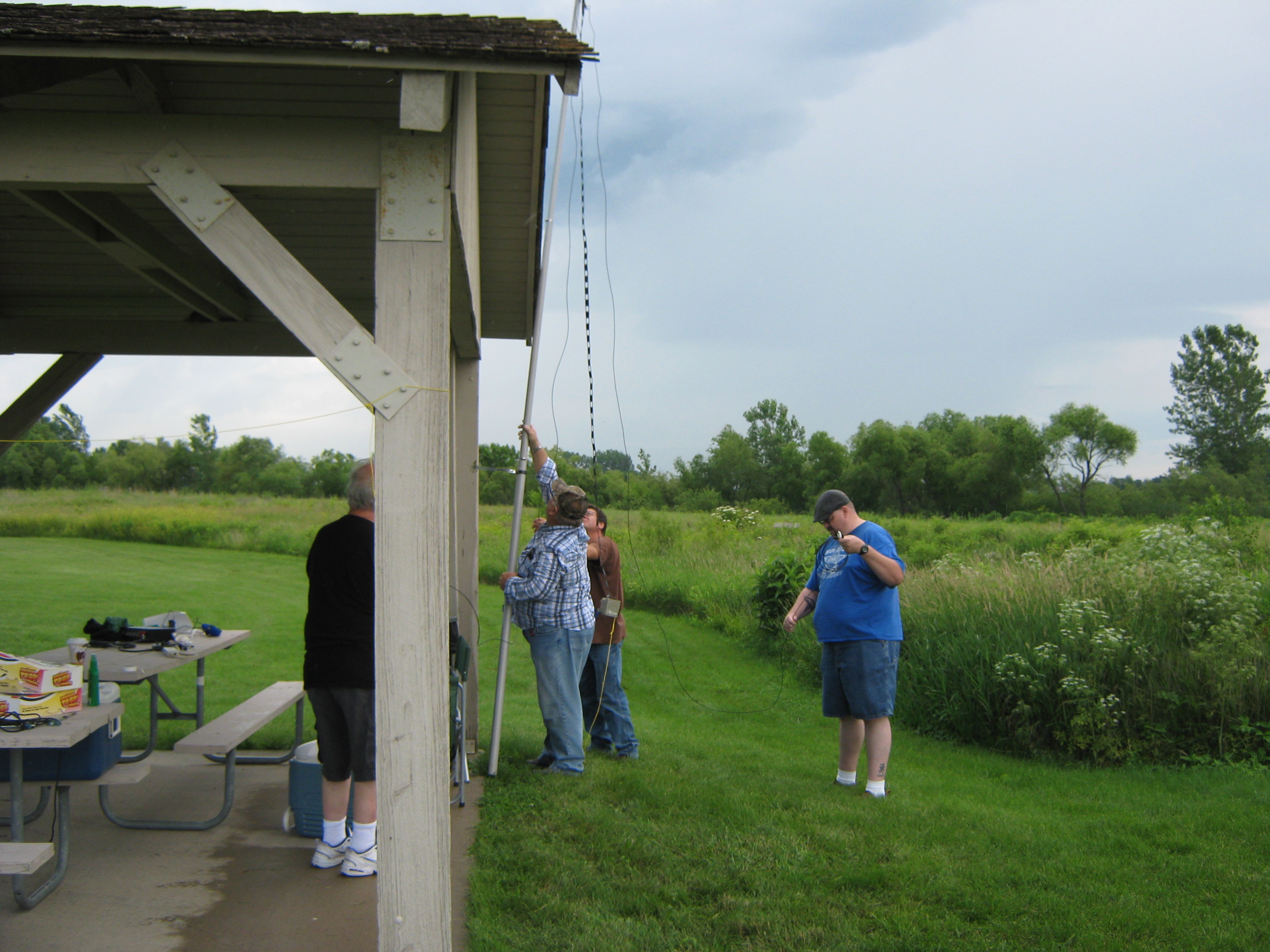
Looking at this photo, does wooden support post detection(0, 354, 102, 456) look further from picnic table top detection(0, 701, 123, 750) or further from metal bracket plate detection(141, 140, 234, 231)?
metal bracket plate detection(141, 140, 234, 231)

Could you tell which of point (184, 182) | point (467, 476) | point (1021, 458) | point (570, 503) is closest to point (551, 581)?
point (570, 503)

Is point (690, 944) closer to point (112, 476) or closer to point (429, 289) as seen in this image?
point (429, 289)

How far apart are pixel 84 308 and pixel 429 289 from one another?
4.76m

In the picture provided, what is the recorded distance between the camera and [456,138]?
304cm

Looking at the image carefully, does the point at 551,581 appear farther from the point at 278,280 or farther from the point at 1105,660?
the point at 1105,660

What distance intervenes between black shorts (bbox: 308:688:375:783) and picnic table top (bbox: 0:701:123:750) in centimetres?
82

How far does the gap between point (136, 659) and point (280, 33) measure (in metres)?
3.70

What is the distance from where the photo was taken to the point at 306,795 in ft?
14.9

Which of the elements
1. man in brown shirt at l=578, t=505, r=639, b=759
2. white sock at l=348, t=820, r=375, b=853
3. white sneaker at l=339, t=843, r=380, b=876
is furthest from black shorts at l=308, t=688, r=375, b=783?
man in brown shirt at l=578, t=505, r=639, b=759

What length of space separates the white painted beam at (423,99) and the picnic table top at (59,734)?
2.56m

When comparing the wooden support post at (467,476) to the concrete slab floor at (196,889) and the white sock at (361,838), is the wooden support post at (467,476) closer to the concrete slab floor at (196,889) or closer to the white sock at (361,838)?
the concrete slab floor at (196,889)

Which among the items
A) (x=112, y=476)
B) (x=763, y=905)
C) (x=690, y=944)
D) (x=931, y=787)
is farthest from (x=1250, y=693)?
(x=112, y=476)

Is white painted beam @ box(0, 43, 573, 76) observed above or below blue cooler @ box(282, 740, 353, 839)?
above

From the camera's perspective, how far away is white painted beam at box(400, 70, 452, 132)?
2770 millimetres
